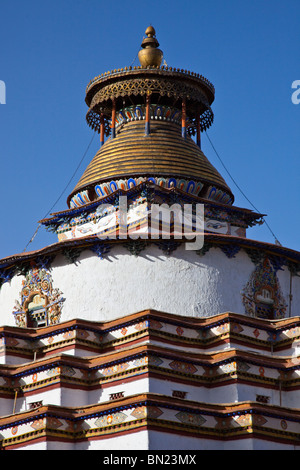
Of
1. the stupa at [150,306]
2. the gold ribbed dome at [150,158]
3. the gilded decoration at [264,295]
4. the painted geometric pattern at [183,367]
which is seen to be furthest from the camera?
the gold ribbed dome at [150,158]

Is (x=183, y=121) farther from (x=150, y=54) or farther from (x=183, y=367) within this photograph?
(x=183, y=367)

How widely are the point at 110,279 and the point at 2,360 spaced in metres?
4.66

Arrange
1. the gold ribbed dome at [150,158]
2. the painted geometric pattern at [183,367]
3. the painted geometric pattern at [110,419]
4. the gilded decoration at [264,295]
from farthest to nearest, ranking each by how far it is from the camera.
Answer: the gold ribbed dome at [150,158] < the gilded decoration at [264,295] < the painted geometric pattern at [183,367] < the painted geometric pattern at [110,419]

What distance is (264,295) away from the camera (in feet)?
110

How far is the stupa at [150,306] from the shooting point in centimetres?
2689

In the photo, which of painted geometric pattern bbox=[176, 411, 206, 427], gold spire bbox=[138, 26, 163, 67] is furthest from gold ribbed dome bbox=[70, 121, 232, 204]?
painted geometric pattern bbox=[176, 411, 206, 427]

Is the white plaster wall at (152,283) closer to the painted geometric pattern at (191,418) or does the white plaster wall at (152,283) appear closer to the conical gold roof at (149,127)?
the conical gold roof at (149,127)

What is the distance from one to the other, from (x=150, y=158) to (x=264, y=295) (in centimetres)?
808

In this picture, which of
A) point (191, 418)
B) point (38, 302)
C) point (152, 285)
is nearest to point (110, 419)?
point (191, 418)

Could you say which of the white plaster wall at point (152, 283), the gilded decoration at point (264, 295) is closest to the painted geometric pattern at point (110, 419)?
the white plaster wall at point (152, 283)

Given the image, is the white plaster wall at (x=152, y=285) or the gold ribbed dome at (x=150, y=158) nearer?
the white plaster wall at (x=152, y=285)

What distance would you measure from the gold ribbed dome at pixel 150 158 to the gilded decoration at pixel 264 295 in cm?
582

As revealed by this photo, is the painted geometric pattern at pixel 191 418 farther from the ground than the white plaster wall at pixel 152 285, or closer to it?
closer to it

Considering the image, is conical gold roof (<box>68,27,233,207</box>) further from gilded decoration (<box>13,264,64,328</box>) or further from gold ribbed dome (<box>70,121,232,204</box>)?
gilded decoration (<box>13,264,64,328</box>)
